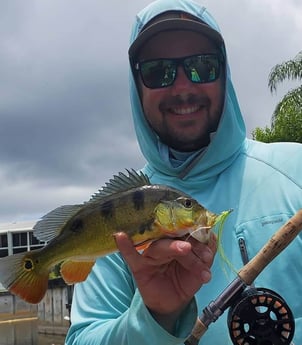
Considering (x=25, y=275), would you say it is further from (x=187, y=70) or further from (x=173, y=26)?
(x=173, y=26)

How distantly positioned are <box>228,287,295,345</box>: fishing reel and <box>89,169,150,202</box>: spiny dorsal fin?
2.29ft

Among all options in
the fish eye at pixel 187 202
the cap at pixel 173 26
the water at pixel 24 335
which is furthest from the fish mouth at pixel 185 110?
the water at pixel 24 335

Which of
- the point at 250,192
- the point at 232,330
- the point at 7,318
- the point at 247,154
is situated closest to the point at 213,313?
the point at 232,330

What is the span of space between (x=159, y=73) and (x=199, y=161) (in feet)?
1.47

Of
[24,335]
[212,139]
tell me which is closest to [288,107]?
[212,139]

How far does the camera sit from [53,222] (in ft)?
7.26

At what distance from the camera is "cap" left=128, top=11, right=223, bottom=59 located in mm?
2754

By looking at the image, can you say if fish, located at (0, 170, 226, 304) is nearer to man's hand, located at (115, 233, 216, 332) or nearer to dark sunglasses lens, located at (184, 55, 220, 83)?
man's hand, located at (115, 233, 216, 332)

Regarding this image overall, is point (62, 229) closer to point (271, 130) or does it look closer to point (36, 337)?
point (271, 130)

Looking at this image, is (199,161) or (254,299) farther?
(199,161)

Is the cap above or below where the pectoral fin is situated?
above

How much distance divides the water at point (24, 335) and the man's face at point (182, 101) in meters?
29.3

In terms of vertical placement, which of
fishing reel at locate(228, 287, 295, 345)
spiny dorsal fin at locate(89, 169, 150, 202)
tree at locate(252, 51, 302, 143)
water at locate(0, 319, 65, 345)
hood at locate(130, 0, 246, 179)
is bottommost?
water at locate(0, 319, 65, 345)

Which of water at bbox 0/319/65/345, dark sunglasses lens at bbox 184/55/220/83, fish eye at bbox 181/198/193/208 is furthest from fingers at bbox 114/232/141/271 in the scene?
water at bbox 0/319/65/345
